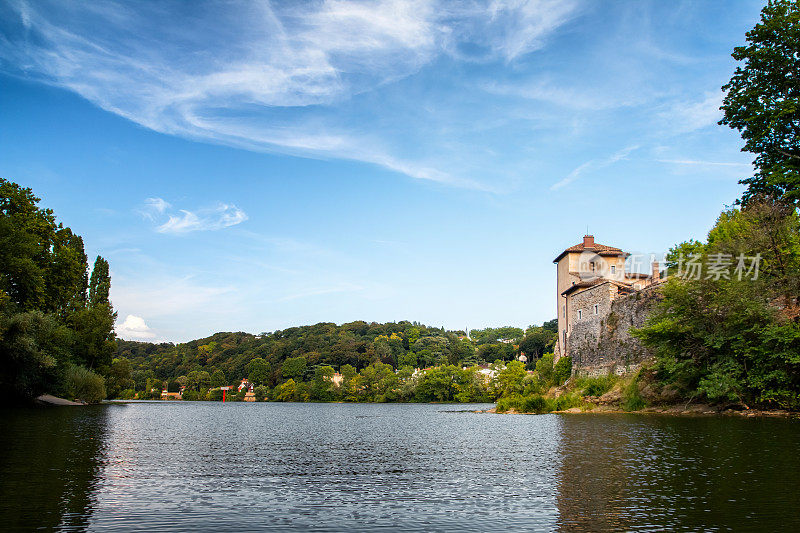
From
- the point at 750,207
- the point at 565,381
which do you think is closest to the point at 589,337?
the point at 565,381

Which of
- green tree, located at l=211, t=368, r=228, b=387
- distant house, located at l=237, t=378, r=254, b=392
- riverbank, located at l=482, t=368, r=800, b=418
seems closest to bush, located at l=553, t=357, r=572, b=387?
riverbank, located at l=482, t=368, r=800, b=418

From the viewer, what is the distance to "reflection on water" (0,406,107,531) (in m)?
9.14

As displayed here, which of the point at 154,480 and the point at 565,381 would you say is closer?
the point at 154,480

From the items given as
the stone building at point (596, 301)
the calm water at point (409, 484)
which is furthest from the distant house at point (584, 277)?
the calm water at point (409, 484)

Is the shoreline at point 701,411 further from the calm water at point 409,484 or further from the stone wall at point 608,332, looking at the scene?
the calm water at point 409,484

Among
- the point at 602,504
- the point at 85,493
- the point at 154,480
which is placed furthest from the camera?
the point at 154,480

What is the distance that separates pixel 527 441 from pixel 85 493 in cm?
1641

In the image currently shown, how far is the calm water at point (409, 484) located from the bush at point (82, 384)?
33784 mm

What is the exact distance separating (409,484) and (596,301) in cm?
4504

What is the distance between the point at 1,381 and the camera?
41469 millimetres

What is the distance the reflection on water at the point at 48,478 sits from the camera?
9141 mm

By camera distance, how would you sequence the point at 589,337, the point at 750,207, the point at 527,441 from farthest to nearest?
1. the point at 589,337
2. the point at 750,207
3. the point at 527,441

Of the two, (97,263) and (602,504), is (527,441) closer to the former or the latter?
(602,504)

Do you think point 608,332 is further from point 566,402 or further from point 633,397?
point 633,397
